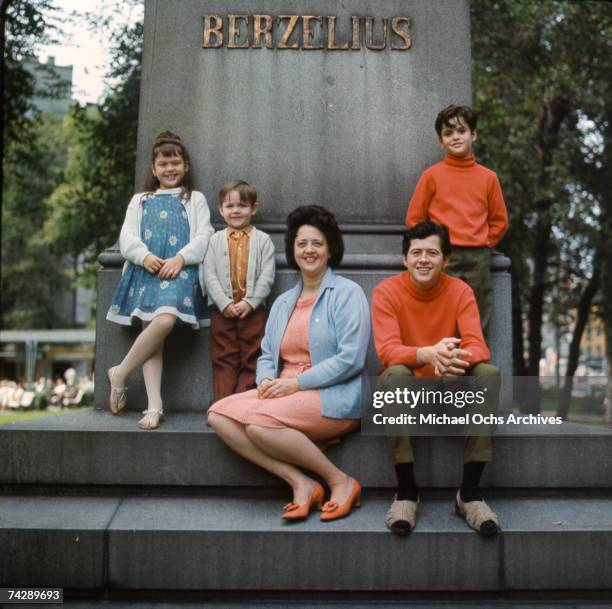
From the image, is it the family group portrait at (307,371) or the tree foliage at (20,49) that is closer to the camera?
the family group portrait at (307,371)

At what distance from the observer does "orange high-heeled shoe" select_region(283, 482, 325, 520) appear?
431 centimetres

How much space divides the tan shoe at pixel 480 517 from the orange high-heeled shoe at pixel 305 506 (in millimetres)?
783

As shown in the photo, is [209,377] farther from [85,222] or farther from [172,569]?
[85,222]

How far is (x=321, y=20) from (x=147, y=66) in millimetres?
1417

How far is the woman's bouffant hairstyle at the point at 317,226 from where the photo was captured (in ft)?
15.9

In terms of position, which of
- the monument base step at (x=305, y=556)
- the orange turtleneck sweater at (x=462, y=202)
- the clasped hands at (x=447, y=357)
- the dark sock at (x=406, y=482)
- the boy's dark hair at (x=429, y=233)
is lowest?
the monument base step at (x=305, y=556)

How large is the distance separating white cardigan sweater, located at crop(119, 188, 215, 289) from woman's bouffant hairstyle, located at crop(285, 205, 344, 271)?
792mm

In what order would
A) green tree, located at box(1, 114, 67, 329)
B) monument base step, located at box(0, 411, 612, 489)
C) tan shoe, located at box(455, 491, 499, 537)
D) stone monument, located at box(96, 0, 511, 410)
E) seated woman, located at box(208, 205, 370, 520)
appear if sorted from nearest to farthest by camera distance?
tan shoe, located at box(455, 491, 499, 537) < seated woman, located at box(208, 205, 370, 520) < monument base step, located at box(0, 411, 612, 489) < stone monument, located at box(96, 0, 511, 410) < green tree, located at box(1, 114, 67, 329)

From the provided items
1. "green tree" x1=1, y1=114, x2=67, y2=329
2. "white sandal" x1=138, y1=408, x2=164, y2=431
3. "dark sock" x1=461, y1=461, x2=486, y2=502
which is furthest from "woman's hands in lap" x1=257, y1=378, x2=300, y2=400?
"green tree" x1=1, y1=114, x2=67, y2=329

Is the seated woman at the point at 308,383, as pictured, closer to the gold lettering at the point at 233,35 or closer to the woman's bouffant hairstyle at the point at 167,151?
the woman's bouffant hairstyle at the point at 167,151

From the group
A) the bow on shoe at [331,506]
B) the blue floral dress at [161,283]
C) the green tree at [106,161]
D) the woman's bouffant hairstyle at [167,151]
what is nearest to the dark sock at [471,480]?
the bow on shoe at [331,506]

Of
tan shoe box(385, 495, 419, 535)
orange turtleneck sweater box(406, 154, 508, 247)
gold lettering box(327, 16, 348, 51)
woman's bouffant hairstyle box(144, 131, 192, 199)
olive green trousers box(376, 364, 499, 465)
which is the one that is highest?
gold lettering box(327, 16, 348, 51)

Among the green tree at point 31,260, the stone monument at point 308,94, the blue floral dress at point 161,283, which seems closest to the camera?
the blue floral dress at point 161,283

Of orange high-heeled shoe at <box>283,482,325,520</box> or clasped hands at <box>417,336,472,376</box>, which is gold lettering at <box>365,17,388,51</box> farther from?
orange high-heeled shoe at <box>283,482,325,520</box>
